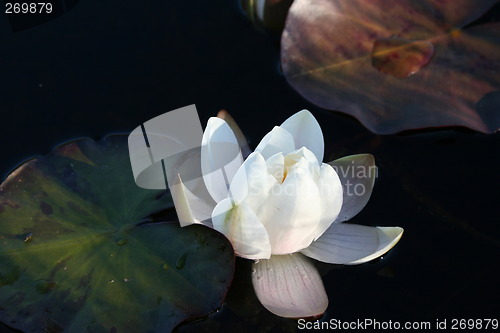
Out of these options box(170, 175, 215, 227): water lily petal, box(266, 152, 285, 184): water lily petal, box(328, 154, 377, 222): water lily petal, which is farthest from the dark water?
box(266, 152, 285, 184): water lily petal

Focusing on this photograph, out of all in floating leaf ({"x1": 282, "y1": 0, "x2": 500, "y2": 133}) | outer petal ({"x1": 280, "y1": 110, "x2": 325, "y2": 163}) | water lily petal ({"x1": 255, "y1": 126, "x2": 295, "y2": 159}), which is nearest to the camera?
water lily petal ({"x1": 255, "y1": 126, "x2": 295, "y2": 159})

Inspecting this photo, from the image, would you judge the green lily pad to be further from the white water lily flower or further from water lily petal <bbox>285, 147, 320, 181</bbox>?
water lily petal <bbox>285, 147, 320, 181</bbox>

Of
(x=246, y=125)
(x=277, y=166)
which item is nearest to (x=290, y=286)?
(x=277, y=166)

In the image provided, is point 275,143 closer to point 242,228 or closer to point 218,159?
point 218,159

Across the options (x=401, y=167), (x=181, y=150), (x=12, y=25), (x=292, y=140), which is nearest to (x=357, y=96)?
(x=401, y=167)

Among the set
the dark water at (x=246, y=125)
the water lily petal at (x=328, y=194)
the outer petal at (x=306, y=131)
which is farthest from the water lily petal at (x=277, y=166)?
the dark water at (x=246, y=125)

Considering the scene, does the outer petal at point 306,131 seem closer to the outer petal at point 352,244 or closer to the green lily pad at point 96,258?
the outer petal at point 352,244

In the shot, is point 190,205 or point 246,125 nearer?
point 190,205
